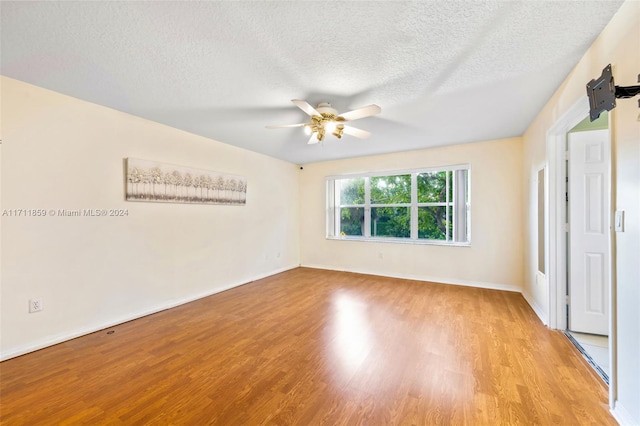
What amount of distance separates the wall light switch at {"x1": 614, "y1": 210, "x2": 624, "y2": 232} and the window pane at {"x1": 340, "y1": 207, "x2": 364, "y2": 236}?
13.3ft

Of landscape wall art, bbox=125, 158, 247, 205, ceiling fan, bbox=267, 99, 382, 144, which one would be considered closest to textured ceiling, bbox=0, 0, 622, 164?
ceiling fan, bbox=267, 99, 382, 144

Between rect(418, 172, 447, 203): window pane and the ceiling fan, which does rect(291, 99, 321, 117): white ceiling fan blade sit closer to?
the ceiling fan

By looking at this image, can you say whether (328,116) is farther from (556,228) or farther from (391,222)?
(391,222)

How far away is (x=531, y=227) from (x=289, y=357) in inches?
136

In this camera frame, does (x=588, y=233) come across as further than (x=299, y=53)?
Yes

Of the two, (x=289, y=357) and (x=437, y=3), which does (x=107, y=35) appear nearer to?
(x=437, y=3)

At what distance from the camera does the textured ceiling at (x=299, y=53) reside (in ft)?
4.88

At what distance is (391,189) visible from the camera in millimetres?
5078

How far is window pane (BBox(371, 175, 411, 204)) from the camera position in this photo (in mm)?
4910

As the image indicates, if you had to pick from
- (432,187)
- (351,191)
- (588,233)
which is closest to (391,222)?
(432,187)

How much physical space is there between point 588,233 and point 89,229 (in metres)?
5.09

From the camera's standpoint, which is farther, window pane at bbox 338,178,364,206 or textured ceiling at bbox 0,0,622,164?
window pane at bbox 338,178,364,206

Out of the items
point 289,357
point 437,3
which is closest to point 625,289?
point 437,3

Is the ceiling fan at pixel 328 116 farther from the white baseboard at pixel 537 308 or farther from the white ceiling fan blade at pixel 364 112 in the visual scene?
the white baseboard at pixel 537 308
